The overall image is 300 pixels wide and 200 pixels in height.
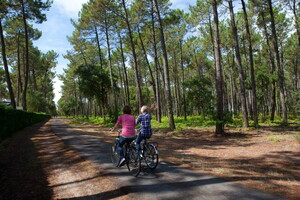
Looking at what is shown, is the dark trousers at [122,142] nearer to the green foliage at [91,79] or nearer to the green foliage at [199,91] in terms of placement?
the green foliage at [199,91]

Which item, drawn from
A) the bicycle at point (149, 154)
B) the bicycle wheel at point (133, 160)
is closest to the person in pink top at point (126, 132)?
the bicycle wheel at point (133, 160)

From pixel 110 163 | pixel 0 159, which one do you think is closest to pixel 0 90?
pixel 0 159

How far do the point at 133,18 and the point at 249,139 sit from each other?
18.8 m

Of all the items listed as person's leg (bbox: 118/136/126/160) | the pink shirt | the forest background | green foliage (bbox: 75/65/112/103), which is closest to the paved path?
person's leg (bbox: 118/136/126/160)

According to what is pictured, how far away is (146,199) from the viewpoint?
3.97m

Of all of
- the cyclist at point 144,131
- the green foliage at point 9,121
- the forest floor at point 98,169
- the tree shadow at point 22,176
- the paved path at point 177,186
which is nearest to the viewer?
the paved path at point 177,186

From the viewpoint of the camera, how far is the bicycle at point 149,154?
572 cm

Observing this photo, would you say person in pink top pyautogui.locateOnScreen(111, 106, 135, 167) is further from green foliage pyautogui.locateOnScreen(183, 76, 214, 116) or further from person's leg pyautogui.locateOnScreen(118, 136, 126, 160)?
green foliage pyautogui.locateOnScreen(183, 76, 214, 116)

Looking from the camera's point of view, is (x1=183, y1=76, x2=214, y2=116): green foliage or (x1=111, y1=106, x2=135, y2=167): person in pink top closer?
(x1=111, y1=106, x2=135, y2=167): person in pink top

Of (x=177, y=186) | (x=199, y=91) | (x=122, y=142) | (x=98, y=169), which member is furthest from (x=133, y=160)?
(x=199, y=91)

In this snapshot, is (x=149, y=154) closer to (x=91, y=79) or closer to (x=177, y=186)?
(x=177, y=186)

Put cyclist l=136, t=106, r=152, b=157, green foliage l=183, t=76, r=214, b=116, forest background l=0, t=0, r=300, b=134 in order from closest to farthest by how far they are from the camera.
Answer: cyclist l=136, t=106, r=152, b=157, forest background l=0, t=0, r=300, b=134, green foliage l=183, t=76, r=214, b=116

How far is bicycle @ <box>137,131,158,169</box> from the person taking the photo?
572 cm

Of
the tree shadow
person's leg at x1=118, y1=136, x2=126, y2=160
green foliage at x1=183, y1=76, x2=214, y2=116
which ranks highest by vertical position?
green foliage at x1=183, y1=76, x2=214, y2=116
